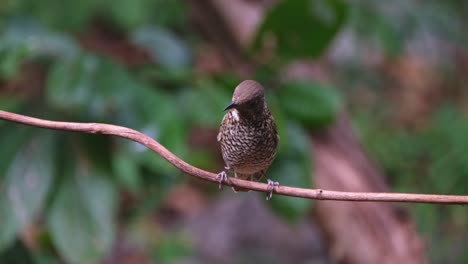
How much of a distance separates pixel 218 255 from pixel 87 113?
417 cm

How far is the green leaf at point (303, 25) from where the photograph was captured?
410 centimetres

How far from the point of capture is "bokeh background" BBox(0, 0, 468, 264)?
145 inches

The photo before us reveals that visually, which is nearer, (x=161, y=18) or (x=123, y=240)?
(x=161, y=18)

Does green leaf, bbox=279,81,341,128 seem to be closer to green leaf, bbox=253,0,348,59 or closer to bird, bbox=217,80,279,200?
green leaf, bbox=253,0,348,59

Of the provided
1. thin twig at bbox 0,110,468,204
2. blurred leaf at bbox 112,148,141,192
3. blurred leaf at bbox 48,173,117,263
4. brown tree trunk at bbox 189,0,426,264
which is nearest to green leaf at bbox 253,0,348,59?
brown tree trunk at bbox 189,0,426,264

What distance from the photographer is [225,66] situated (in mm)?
5074

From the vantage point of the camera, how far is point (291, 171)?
394 cm

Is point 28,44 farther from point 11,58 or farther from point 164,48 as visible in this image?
point 164,48

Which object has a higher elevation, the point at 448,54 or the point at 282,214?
the point at 448,54

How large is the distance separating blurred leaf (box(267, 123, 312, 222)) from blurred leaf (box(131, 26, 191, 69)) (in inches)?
40.3

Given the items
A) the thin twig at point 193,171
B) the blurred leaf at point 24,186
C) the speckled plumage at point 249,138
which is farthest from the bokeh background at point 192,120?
the thin twig at point 193,171

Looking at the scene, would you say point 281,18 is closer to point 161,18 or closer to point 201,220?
point 161,18

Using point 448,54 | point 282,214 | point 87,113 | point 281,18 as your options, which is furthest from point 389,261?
point 448,54

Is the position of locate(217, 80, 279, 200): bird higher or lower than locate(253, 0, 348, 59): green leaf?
lower
